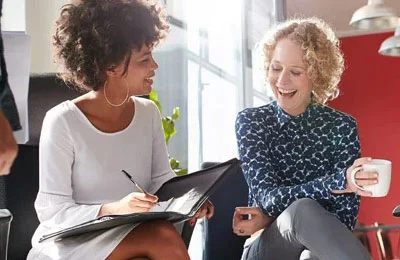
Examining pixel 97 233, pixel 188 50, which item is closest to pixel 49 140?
pixel 97 233

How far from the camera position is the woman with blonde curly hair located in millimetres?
1641

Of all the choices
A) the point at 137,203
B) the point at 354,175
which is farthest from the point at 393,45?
the point at 137,203

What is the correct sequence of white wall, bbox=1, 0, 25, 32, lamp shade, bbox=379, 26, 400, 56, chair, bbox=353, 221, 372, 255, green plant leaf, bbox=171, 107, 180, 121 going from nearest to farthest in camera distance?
1. chair, bbox=353, 221, 372, 255
2. white wall, bbox=1, 0, 25, 32
3. green plant leaf, bbox=171, 107, 180, 121
4. lamp shade, bbox=379, 26, 400, 56

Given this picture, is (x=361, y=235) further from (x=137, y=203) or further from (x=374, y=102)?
(x=374, y=102)

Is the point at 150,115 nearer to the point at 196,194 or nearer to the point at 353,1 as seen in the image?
the point at 196,194

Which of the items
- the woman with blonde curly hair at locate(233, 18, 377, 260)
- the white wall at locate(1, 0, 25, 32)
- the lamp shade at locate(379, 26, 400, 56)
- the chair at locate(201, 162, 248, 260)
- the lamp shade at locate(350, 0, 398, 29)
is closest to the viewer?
the woman with blonde curly hair at locate(233, 18, 377, 260)

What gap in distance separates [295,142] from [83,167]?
1.96 feet

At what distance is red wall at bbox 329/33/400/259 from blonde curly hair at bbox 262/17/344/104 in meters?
3.18

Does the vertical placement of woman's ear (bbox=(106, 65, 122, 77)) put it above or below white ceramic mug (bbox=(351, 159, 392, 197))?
above

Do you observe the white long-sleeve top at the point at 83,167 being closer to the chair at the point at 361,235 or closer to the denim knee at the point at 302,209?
the denim knee at the point at 302,209

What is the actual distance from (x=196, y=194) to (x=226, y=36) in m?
2.17

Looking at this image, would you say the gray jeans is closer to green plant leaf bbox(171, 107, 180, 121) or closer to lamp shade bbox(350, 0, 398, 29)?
green plant leaf bbox(171, 107, 180, 121)

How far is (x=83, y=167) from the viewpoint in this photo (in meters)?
1.51

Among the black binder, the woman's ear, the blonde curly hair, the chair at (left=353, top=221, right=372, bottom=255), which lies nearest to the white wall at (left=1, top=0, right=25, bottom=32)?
the woman's ear
